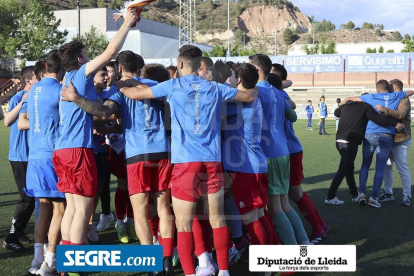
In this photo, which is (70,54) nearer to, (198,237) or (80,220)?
(80,220)

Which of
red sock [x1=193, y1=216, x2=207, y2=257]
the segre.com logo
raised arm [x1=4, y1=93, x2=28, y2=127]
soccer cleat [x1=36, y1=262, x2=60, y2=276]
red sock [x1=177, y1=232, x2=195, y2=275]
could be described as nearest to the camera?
the segre.com logo

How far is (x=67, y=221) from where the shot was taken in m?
4.75

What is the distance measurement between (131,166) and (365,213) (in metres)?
4.40

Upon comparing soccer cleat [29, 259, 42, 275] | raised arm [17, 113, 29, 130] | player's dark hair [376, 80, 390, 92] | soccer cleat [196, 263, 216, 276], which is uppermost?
player's dark hair [376, 80, 390, 92]

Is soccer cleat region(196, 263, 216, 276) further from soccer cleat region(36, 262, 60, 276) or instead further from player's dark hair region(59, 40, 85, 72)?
player's dark hair region(59, 40, 85, 72)

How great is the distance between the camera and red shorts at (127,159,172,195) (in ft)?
16.2

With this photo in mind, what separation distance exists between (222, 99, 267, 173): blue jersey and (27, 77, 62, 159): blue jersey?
1718 mm

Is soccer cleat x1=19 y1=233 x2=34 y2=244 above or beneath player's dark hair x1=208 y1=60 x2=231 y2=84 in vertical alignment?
beneath

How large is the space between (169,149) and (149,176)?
0.36m

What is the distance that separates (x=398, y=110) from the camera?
27.0 ft

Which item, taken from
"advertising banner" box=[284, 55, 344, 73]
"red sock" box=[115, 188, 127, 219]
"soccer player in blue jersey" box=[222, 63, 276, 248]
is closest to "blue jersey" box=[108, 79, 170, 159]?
"soccer player in blue jersey" box=[222, 63, 276, 248]

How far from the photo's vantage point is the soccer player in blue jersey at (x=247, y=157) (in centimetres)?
495

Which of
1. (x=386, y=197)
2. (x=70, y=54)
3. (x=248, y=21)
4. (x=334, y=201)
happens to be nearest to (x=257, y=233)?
(x=70, y=54)

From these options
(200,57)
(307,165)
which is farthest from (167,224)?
(307,165)
